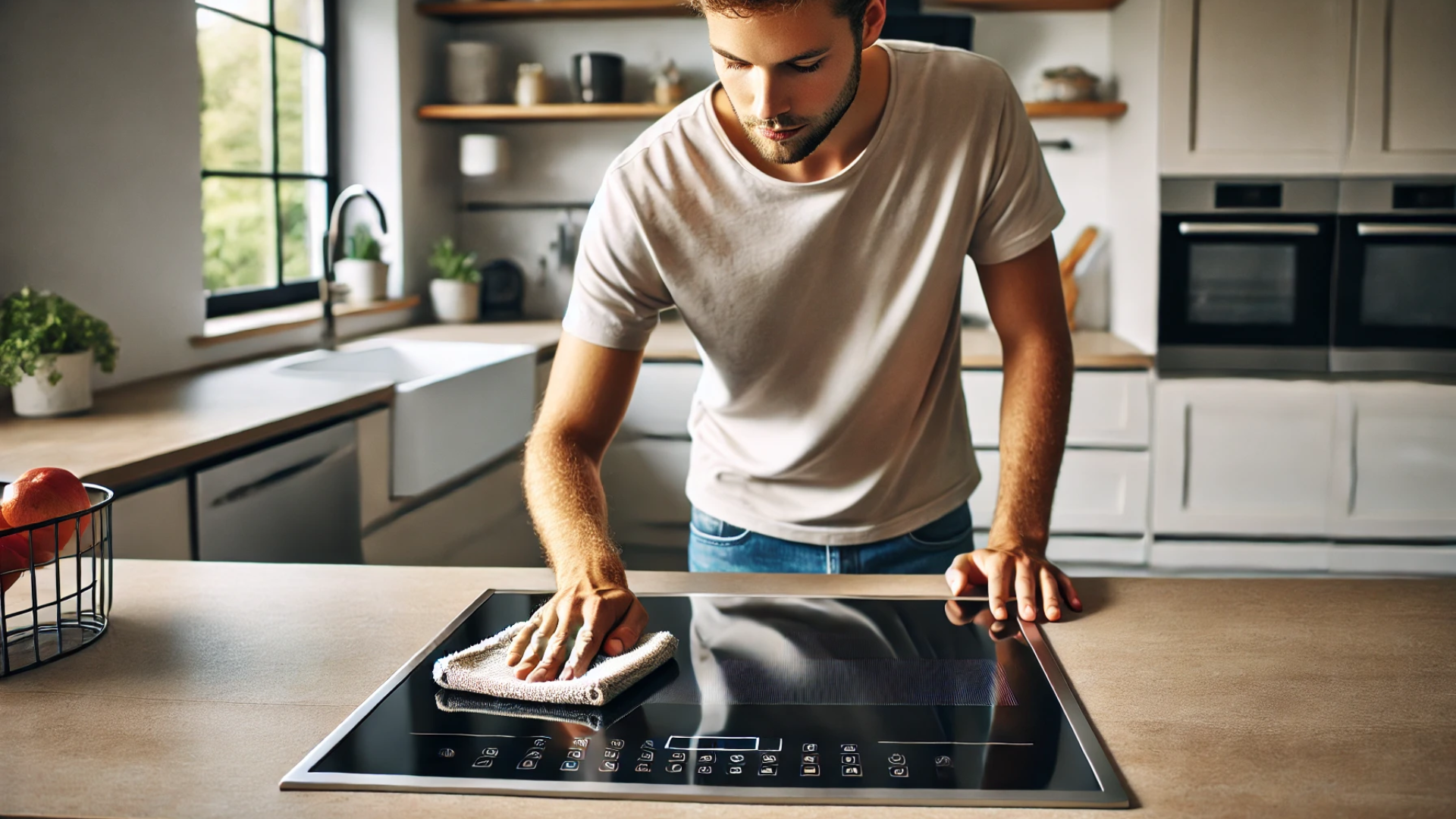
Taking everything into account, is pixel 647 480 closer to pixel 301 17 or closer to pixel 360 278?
pixel 360 278

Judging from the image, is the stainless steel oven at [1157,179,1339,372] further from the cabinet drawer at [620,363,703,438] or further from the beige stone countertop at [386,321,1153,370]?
the cabinet drawer at [620,363,703,438]

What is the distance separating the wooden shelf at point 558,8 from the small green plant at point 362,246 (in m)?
0.76

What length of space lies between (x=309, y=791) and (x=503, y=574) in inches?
18.7

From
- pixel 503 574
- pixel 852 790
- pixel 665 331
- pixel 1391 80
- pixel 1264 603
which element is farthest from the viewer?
pixel 665 331

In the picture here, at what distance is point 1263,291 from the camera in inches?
132

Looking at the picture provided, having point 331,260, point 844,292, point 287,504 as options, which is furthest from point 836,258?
point 331,260

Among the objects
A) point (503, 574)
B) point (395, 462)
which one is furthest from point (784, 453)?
point (395, 462)

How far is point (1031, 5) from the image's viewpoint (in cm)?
370

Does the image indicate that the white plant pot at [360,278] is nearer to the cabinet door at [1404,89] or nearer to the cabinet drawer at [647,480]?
the cabinet drawer at [647,480]

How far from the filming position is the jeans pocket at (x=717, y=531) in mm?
1589

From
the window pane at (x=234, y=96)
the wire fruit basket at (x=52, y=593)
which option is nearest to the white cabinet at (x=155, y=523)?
the wire fruit basket at (x=52, y=593)

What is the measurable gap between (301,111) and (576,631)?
3003 mm

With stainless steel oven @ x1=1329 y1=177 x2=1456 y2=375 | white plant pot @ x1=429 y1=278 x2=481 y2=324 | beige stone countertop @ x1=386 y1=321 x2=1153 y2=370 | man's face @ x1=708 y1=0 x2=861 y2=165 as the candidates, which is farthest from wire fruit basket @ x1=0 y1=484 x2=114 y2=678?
stainless steel oven @ x1=1329 y1=177 x2=1456 y2=375

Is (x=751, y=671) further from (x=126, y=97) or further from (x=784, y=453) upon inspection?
(x=126, y=97)
